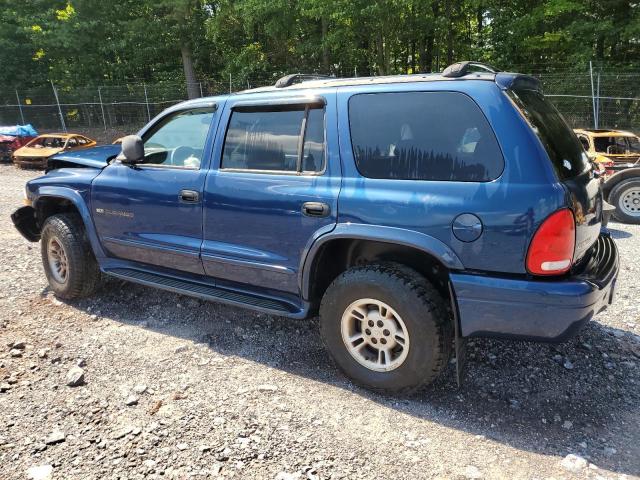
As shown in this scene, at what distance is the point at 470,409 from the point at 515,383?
1.47 ft

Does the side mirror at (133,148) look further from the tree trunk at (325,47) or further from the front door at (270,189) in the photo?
the tree trunk at (325,47)

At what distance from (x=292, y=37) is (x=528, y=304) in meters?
20.1

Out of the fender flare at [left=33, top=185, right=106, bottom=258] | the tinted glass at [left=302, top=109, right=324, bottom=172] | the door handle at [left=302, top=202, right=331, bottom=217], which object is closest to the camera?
the door handle at [left=302, top=202, right=331, bottom=217]

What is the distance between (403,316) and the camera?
289 centimetres

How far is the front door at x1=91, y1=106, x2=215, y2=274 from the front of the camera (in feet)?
12.2

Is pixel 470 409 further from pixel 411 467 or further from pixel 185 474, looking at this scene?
pixel 185 474

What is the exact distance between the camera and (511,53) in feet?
61.8

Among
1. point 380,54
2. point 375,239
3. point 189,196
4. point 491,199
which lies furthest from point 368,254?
point 380,54

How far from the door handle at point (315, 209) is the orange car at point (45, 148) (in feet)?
47.9

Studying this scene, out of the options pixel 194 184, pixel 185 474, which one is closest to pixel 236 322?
pixel 194 184

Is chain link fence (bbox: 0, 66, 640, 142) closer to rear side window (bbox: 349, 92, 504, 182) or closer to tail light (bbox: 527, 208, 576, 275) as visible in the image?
rear side window (bbox: 349, 92, 504, 182)

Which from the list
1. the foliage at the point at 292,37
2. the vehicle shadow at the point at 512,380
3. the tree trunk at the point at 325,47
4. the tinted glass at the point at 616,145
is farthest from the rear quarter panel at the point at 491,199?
the tree trunk at the point at 325,47

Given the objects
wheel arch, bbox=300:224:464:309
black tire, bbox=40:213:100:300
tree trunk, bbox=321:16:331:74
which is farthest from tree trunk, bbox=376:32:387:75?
wheel arch, bbox=300:224:464:309

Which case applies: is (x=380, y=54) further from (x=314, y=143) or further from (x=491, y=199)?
(x=491, y=199)
